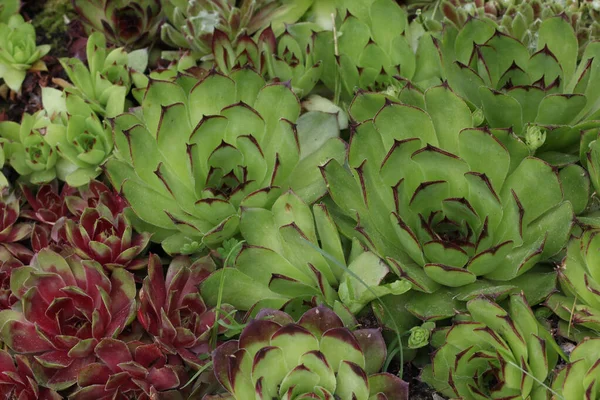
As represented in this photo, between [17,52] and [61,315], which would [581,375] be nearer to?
[61,315]

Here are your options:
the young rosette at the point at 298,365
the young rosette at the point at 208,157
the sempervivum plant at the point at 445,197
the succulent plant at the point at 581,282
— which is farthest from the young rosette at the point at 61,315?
the succulent plant at the point at 581,282

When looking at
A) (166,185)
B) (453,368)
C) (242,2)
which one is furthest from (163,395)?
(242,2)

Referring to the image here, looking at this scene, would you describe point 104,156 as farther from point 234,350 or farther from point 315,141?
point 234,350

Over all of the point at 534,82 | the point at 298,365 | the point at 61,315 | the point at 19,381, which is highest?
the point at 534,82

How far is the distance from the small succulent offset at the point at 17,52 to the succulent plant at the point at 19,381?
0.98 metres

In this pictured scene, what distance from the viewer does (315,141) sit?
1703 millimetres

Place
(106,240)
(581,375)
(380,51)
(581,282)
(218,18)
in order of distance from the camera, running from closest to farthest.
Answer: (581,375), (581,282), (106,240), (380,51), (218,18)

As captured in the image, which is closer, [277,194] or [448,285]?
[448,285]

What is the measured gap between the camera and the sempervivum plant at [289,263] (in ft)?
4.71

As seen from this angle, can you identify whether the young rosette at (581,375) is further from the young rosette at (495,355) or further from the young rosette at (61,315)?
the young rosette at (61,315)

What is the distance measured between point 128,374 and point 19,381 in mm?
259

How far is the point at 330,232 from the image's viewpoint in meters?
1.47

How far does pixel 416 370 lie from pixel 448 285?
0.73 feet

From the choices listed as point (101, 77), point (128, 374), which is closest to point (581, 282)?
point (128, 374)
